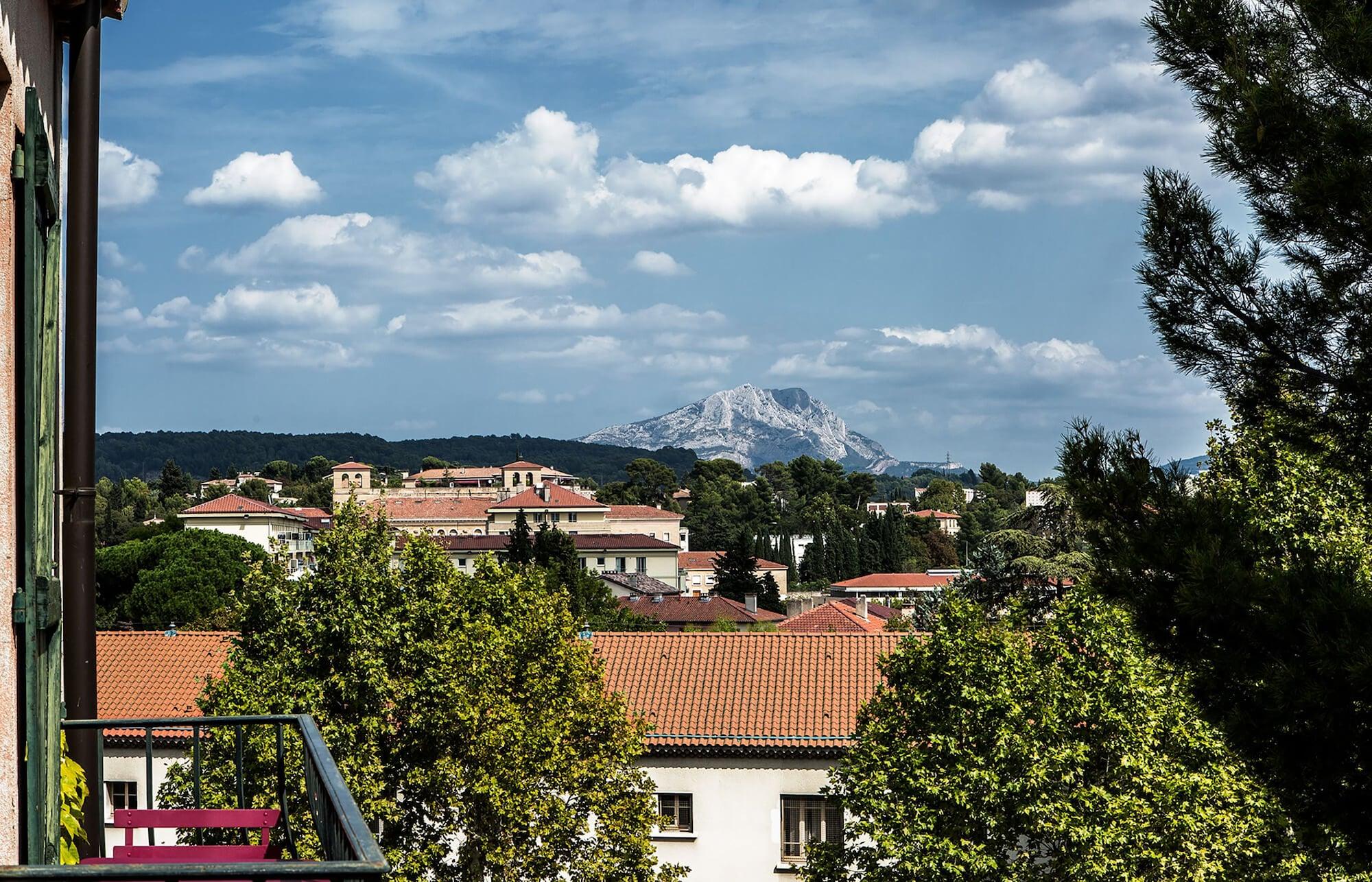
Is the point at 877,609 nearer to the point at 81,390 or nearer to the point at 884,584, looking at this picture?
the point at 884,584

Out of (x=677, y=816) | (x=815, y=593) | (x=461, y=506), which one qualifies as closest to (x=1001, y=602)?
(x=677, y=816)

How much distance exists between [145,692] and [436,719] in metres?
11.5

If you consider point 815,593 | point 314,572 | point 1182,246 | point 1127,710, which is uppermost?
point 1182,246

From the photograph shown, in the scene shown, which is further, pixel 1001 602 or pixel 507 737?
pixel 1001 602

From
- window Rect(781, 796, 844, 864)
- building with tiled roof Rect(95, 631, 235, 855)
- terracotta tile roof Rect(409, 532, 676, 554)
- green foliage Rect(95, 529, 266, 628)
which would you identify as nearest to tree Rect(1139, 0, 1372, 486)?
window Rect(781, 796, 844, 864)

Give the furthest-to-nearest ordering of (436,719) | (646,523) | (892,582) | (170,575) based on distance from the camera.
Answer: (646,523), (892,582), (170,575), (436,719)

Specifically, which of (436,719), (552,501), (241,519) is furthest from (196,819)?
(552,501)

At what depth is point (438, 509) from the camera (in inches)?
6122

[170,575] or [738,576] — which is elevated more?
[170,575]

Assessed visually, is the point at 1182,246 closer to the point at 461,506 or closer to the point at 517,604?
the point at 517,604

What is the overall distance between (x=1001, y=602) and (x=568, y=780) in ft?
76.2

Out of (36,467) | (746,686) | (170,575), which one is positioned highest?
(36,467)

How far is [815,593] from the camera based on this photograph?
12369 centimetres

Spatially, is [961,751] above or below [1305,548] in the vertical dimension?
below
